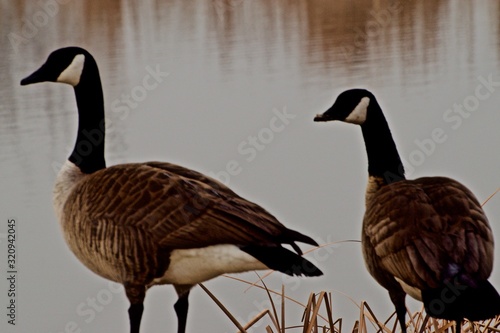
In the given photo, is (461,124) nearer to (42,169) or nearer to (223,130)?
(223,130)

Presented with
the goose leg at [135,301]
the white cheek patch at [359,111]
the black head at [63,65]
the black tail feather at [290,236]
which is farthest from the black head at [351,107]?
the black head at [63,65]

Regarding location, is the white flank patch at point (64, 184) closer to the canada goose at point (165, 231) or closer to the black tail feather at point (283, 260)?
the canada goose at point (165, 231)

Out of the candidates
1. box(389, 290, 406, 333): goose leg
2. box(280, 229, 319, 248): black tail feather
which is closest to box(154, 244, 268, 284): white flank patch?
box(280, 229, 319, 248): black tail feather

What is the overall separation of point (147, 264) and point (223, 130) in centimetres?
581

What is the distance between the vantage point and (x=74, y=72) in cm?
561

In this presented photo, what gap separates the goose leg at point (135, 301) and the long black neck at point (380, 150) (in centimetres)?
125

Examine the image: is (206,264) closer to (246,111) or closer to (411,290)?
(411,290)

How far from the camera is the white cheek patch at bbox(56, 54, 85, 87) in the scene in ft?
18.3

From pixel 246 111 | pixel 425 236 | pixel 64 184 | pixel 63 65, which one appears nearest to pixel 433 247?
pixel 425 236

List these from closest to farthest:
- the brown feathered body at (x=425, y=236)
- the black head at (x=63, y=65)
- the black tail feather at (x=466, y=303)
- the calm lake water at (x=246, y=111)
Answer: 1. the black tail feather at (x=466, y=303)
2. the brown feathered body at (x=425, y=236)
3. the black head at (x=63, y=65)
4. the calm lake water at (x=246, y=111)

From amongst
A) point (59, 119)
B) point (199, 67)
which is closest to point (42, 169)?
point (59, 119)

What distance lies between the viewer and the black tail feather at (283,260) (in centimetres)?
422

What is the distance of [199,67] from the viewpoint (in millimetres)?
14453

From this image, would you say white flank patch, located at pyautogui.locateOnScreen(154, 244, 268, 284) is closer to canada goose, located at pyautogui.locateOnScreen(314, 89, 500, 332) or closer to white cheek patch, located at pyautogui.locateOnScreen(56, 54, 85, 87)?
canada goose, located at pyautogui.locateOnScreen(314, 89, 500, 332)
